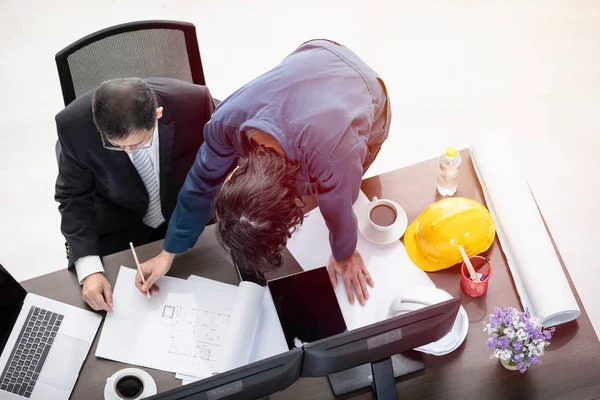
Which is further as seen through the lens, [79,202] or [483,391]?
[79,202]

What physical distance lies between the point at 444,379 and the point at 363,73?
820 mm

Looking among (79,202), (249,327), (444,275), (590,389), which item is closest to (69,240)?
(79,202)

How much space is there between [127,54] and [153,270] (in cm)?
67

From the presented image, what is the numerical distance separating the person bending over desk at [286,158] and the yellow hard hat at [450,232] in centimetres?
18

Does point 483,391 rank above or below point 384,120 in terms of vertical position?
below

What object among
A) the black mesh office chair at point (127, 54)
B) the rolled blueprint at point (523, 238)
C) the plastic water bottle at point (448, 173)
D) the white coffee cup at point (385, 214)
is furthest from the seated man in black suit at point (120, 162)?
the rolled blueprint at point (523, 238)

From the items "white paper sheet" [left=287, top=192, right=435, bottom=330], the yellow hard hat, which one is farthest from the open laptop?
the yellow hard hat

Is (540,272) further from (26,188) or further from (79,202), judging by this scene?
(26,188)

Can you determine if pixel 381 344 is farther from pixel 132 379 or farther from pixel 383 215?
pixel 132 379

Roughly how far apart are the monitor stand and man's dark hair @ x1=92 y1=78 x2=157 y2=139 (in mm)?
831

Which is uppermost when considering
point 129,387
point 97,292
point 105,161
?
point 105,161

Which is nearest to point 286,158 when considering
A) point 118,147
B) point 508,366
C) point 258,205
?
point 258,205

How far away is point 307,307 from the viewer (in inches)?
68.9

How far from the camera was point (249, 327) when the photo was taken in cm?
171
